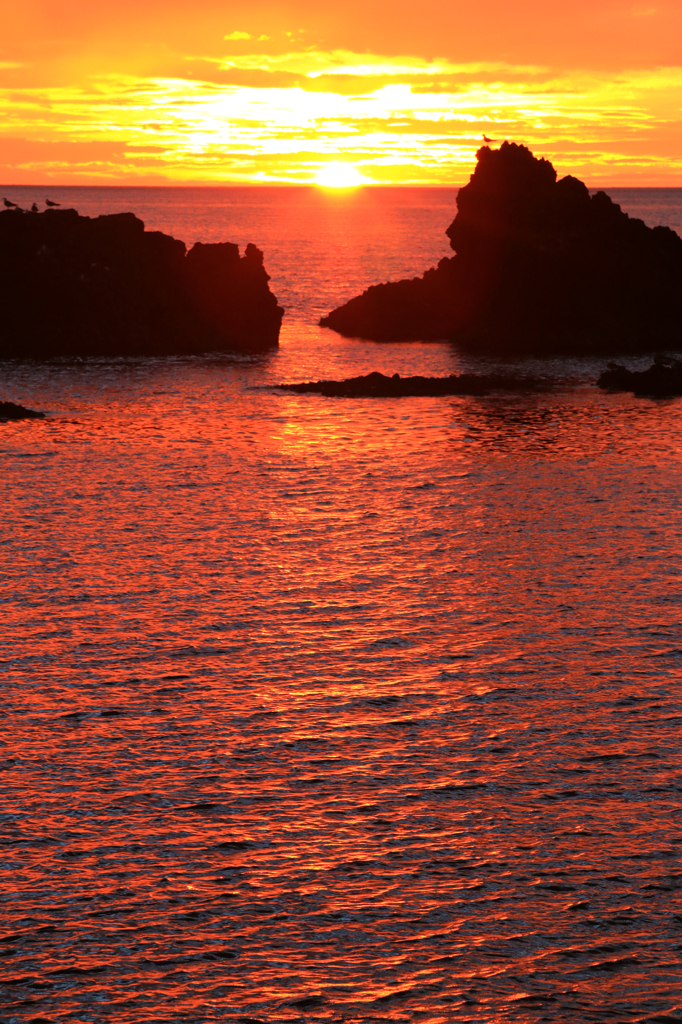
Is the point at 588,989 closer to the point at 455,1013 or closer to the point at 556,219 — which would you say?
the point at 455,1013

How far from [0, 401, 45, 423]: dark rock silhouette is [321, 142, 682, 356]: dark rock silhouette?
4076cm

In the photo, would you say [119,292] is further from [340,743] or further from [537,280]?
[340,743]

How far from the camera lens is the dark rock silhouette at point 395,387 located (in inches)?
2677

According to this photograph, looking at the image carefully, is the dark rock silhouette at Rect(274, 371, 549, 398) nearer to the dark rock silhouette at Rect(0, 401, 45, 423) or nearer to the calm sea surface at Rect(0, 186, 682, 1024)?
the dark rock silhouette at Rect(0, 401, 45, 423)

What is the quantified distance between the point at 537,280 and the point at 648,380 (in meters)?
22.9

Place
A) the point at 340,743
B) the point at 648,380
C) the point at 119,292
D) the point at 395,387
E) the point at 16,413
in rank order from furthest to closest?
the point at 119,292
the point at 648,380
the point at 395,387
the point at 16,413
the point at 340,743

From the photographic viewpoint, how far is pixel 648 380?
7050 centimetres

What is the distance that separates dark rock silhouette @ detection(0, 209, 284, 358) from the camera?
279 feet

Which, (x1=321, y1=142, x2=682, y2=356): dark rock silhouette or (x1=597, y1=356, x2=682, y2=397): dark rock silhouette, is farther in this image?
(x1=321, y1=142, x2=682, y2=356): dark rock silhouette

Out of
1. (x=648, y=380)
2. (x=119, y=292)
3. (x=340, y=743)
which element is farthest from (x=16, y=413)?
(x=340, y=743)

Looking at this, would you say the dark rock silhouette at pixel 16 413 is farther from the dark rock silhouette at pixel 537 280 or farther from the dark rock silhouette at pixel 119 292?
the dark rock silhouette at pixel 537 280

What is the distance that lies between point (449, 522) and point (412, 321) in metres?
58.9

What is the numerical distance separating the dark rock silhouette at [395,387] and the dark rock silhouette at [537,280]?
19.6m

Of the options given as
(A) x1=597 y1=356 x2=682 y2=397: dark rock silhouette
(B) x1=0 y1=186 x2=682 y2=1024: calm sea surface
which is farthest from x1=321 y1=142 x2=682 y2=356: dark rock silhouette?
(B) x1=0 y1=186 x2=682 y2=1024: calm sea surface
